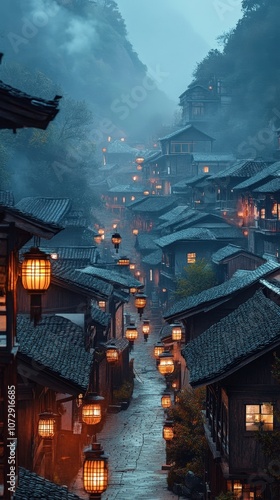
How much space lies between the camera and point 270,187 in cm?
6144

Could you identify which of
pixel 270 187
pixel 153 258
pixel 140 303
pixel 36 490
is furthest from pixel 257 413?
pixel 153 258

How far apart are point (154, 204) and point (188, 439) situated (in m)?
66.5

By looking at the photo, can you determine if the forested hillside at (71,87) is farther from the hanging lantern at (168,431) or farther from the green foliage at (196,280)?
the hanging lantern at (168,431)

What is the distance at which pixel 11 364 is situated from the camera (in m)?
13.2

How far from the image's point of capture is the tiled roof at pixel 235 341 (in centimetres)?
2253

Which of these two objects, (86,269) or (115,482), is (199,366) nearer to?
(115,482)

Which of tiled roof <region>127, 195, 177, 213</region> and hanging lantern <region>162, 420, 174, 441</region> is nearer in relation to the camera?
hanging lantern <region>162, 420, 174, 441</region>

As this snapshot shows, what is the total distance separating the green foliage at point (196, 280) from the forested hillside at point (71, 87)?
22206 mm

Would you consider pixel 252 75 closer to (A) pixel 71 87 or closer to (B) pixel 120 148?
(B) pixel 120 148

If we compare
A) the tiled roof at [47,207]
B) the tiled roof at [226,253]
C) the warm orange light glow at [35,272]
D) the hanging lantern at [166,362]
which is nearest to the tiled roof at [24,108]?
the warm orange light glow at [35,272]

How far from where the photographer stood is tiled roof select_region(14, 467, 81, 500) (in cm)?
1534

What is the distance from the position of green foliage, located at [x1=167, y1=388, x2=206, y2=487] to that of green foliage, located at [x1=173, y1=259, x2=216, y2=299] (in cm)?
3069

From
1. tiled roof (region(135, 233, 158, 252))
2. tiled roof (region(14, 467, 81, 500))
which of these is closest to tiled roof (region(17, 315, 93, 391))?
tiled roof (region(14, 467, 81, 500))

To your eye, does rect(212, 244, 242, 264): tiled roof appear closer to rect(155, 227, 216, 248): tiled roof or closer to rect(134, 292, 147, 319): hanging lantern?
rect(155, 227, 216, 248): tiled roof
